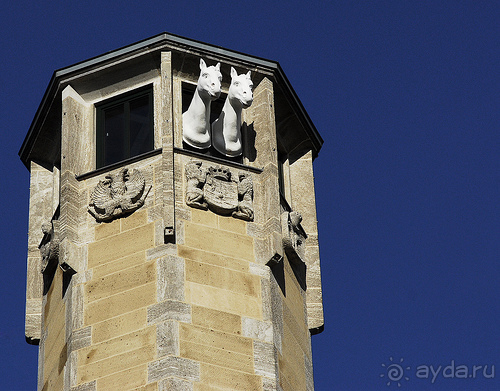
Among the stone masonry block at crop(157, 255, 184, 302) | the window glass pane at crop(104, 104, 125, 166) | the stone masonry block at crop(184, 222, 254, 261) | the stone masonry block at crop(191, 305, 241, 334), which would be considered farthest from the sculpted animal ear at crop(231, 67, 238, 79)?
the stone masonry block at crop(191, 305, 241, 334)

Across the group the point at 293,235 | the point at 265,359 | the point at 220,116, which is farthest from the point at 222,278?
the point at 220,116

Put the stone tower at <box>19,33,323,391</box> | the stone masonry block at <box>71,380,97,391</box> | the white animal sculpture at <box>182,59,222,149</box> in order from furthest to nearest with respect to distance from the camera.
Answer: the white animal sculpture at <box>182,59,222,149</box> → the stone tower at <box>19,33,323,391</box> → the stone masonry block at <box>71,380,97,391</box>

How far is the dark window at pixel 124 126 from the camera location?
21062 mm

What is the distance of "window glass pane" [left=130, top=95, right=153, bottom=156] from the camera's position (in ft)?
68.9

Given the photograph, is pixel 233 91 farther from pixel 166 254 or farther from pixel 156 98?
pixel 166 254

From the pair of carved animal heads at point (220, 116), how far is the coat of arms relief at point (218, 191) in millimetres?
553

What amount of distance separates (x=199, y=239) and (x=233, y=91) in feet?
8.08

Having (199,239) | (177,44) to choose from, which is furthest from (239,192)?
(177,44)

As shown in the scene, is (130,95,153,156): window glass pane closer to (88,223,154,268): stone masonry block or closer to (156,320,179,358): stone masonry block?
(88,223,154,268): stone masonry block

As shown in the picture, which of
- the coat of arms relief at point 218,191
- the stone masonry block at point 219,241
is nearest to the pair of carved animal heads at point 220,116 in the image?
the coat of arms relief at point 218,191

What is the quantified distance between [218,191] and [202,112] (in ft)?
4.14

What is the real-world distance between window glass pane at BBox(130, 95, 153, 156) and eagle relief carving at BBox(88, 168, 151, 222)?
0.57m

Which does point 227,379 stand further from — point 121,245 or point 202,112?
point 202,112

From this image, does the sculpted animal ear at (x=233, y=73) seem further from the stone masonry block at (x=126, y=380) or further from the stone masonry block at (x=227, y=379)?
the stone masonry block at (x=126, y=380)
